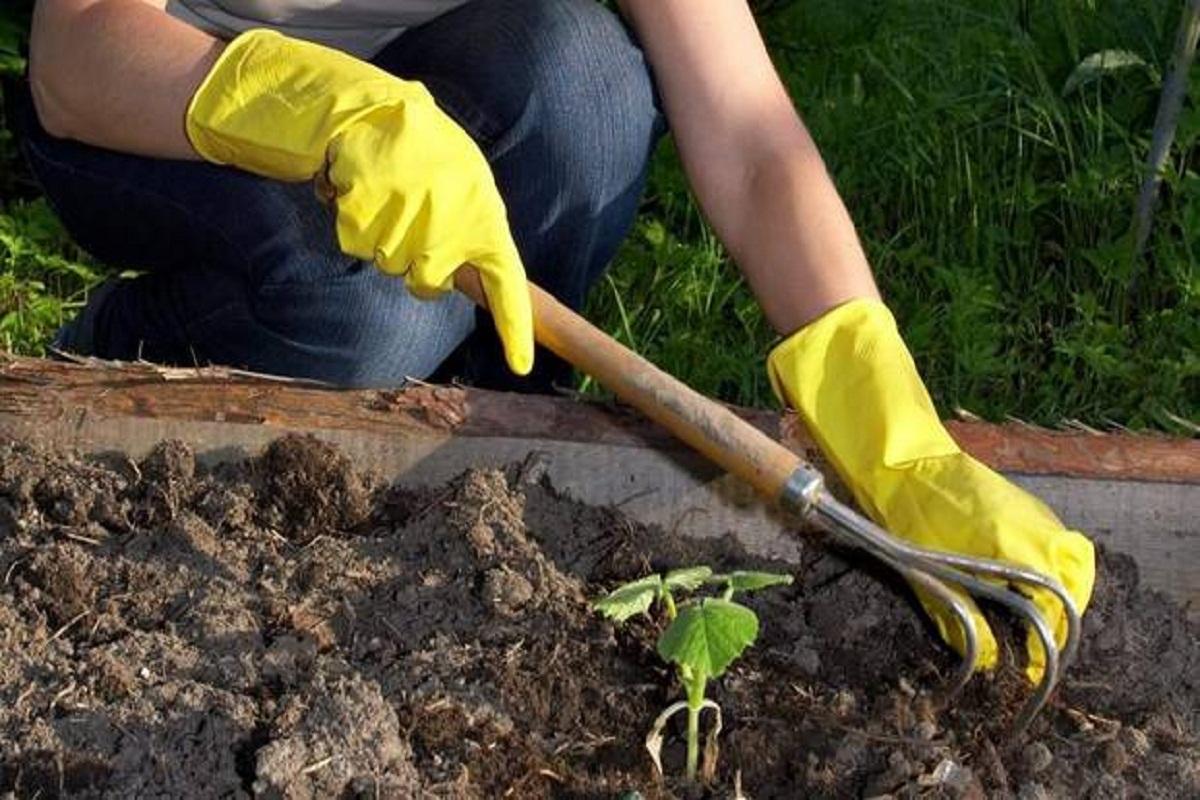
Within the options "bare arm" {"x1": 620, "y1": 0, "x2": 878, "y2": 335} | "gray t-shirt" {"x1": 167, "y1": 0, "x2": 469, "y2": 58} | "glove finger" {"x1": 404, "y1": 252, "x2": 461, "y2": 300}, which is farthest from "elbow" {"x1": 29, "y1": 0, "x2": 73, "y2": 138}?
"bare arm" {"x1": 620, "y1": 0, "x2": 878, "y2": 335}

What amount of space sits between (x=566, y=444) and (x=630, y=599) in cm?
37

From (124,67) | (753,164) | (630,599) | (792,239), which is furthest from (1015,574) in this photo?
(124,67)

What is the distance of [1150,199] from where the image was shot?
10.1 feet

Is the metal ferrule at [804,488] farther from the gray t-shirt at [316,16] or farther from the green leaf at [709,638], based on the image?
the gray t-shirt at [316,16]

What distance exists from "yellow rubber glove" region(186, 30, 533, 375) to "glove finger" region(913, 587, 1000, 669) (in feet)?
1.64

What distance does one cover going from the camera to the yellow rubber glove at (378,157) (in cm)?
207

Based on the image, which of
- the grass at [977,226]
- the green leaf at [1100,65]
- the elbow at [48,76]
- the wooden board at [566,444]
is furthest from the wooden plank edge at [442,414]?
the green leaf at [1100,65]

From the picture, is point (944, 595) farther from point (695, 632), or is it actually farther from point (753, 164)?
point (753, 164)

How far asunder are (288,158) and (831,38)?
1614mm

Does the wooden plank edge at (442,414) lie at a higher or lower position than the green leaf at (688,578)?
lower

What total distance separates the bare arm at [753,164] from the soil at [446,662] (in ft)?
1.10

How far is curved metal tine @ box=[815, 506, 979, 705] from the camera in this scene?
193cm

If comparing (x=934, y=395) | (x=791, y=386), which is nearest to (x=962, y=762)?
(x=791, y=386)

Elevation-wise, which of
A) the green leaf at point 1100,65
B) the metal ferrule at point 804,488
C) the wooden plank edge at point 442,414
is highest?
the metal ferrule at point 804,488
